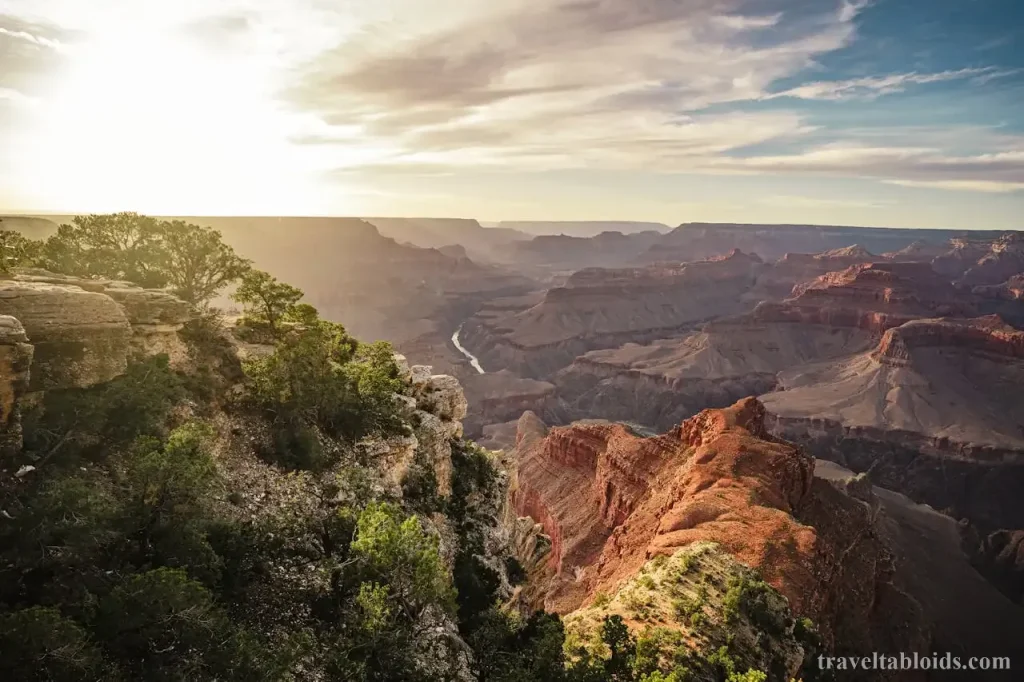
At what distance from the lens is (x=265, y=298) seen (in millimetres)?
34031

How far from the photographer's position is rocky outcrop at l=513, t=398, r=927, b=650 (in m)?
36.4

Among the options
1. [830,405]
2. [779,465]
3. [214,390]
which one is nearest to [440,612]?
[214,390]

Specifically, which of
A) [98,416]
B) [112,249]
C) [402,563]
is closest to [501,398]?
[112,249]

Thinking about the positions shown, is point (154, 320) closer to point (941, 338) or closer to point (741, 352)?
point (741, 352)

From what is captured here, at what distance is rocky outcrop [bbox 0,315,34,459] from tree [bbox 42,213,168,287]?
50.6ft

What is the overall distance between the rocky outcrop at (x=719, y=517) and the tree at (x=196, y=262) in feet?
117

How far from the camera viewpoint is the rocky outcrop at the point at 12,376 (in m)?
19.2

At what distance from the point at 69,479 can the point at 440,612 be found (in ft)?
46.9

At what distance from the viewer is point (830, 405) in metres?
135

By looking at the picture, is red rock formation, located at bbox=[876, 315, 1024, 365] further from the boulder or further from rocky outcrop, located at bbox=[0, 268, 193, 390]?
the boulder

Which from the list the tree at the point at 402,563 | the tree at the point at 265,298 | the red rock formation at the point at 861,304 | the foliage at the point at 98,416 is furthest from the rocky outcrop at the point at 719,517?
the red rock formation at the point at 861,304

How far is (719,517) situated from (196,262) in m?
41.2

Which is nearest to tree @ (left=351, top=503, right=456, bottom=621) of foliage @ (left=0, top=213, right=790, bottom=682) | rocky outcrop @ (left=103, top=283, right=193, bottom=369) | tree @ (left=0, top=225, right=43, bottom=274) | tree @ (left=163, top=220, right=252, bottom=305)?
foliage @ (left=0, top=213, right=790, bottom=682)

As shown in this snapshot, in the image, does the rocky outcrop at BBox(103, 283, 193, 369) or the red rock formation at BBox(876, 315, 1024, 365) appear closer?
the rocky outcrop at BBox(103, 283, 193, 369)
